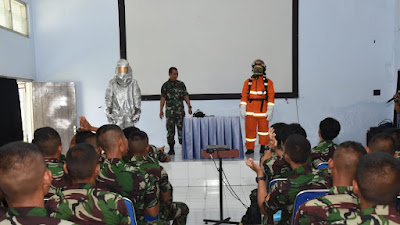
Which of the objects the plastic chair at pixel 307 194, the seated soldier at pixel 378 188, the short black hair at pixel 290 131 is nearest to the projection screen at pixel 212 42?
the short black hair at pixel 290 131

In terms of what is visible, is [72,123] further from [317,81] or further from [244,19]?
[317,81]

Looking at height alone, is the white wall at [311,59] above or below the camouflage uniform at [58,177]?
above

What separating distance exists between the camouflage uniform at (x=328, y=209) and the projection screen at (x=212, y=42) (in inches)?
229

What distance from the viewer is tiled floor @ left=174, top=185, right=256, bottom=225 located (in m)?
3.96

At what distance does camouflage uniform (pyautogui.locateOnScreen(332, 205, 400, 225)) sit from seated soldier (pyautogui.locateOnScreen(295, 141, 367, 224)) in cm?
7

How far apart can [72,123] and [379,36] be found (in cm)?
627

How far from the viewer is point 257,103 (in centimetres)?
566

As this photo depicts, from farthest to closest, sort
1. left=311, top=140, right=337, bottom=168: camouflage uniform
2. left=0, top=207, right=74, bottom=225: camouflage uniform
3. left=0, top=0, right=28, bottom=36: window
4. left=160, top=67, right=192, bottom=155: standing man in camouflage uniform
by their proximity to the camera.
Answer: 1. left=0, top=0, right=28, bottom=36: window
2. left=160, top=67, right=192, bottom=155: standing man in camouflage uniform
3. left=311, top=140, right=337, bottom=168: camouflage uniform
4. left=0, top=207, right=74, bottom=225: camouflage uniform

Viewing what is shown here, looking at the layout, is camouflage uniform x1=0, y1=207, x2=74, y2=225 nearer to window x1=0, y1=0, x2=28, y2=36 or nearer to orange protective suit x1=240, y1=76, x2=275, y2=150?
orange protective suit x1=240, y1=76, x2=275, y2=150

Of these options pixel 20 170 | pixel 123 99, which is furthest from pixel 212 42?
pixel 20 170

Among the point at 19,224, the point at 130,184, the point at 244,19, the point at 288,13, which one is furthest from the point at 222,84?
the point at 19,224

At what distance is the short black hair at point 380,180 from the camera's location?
125cm

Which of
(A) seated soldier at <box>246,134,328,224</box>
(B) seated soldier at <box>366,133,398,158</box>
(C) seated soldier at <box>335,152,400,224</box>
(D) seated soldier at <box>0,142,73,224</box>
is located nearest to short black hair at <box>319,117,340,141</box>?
(B) seated soldier at <box>366,133,398,158</box>

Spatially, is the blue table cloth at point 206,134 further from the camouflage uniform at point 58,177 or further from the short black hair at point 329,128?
the camouflage uniform at point 58,177
